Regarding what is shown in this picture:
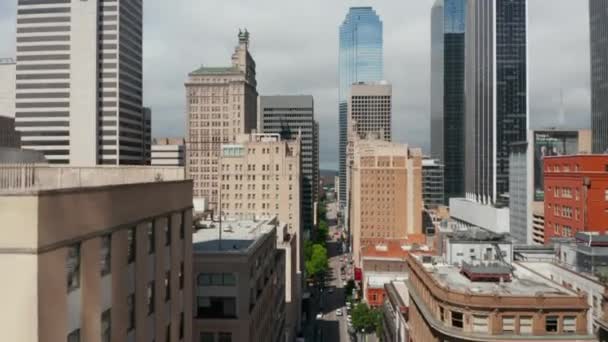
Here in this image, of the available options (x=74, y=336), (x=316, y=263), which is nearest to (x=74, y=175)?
(x=74, y=336)

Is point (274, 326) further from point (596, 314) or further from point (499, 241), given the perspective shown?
point (596, 314)

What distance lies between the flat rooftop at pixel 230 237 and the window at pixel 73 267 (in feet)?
94.2

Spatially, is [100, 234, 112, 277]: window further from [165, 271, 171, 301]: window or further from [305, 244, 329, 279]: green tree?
[305, 244, 329, 279]: green tree

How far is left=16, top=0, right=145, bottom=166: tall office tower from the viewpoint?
178m

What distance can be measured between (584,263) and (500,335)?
650 inches

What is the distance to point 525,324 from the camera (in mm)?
49031

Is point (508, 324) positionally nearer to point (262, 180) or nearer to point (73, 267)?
point (73, 267)

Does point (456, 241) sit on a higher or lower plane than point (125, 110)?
lower

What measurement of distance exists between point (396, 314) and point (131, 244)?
74973 millimetres

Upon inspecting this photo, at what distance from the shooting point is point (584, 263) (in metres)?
59.5

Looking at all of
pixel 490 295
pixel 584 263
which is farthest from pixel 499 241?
pixel 490 295

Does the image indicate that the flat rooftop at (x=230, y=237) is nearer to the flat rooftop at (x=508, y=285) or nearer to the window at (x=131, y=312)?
the flat rooftop at (x=508, y=285)

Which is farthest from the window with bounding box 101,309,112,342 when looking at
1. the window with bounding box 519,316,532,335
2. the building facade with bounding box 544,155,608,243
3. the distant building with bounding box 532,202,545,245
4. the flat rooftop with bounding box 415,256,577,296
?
the distant building with bounding box 532,202,545,245

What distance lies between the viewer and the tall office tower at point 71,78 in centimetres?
17788
